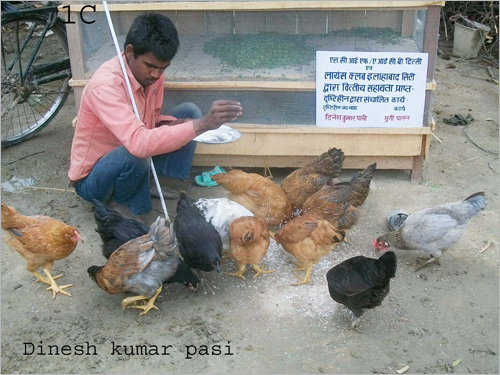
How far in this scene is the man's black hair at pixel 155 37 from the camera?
365cm

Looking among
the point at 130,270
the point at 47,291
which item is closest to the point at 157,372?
the point at 130,270

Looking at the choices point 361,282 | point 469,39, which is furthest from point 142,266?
point 469,39

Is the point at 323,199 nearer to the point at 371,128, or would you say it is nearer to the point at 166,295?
the point at 371,128

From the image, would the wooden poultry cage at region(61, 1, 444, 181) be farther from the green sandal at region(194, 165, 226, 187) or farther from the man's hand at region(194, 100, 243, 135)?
the man's hand at region(194, 100, 243, 135)

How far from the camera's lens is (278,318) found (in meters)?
3.67

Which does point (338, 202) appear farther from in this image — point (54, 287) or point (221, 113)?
point (54, 287)

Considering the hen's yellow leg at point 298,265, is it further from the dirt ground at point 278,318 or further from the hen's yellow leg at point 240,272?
the hen's yellow leg at point 240,272

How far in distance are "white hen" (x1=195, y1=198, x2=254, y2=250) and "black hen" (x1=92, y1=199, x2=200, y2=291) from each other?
421 millimetres

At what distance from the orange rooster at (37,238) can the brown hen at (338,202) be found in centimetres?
182

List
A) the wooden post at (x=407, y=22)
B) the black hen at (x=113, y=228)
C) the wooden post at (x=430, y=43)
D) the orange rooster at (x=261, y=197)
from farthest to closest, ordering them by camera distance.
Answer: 1. the wooden post at (x=407, y=22)
2. the wooden post at (x=430, y=43)
3. the orange rooster at (x=261, y=197)
4. the black hen at (x=113, y=228)

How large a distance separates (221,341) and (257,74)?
7.93 ft

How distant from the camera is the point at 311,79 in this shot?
4.81 m

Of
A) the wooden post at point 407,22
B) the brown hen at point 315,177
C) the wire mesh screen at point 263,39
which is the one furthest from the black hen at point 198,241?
the wooden post at point 407,22

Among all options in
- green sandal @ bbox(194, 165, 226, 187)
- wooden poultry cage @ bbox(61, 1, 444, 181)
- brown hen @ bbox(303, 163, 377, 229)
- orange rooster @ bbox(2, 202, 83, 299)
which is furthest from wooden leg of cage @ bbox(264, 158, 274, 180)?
orange rooster @ bbox(2, 202, 83, 299)
